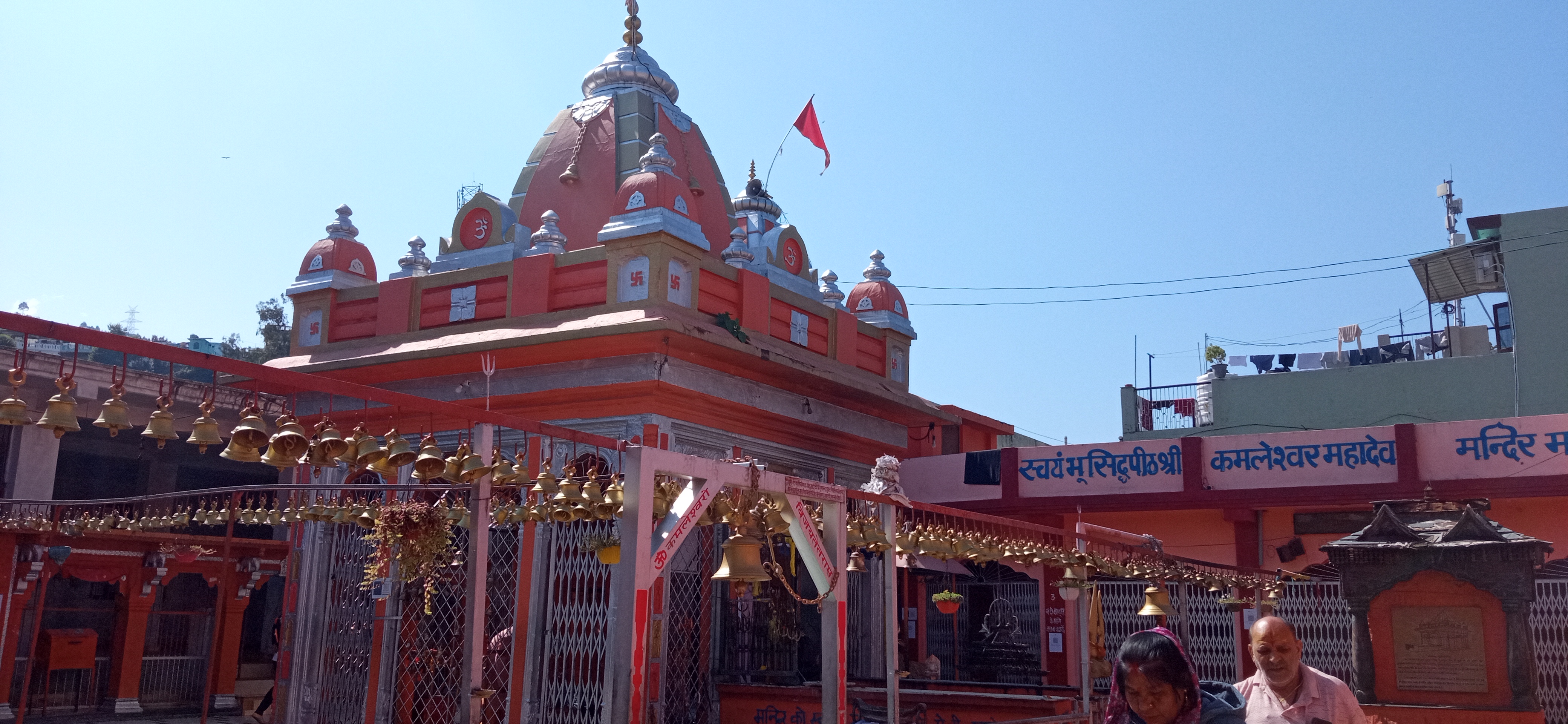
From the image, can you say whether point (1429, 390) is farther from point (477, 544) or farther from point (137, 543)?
point (137, 543)

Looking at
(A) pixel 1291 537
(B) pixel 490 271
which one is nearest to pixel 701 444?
(B) pixel 490 271

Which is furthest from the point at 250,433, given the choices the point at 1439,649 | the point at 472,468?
the point at 1439,649

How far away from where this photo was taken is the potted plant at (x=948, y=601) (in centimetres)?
1455

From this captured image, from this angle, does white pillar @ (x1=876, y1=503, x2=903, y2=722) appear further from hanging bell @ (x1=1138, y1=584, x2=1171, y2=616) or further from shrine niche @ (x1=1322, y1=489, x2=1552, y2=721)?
shrine niche @ (x1=1322, y1=489, x2=1552, y2=721)

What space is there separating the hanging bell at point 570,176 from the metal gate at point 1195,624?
8.20 metres

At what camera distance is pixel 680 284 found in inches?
484

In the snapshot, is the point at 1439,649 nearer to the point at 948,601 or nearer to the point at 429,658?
the point at 948,601

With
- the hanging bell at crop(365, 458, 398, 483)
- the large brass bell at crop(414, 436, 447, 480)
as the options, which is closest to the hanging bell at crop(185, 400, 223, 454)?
the hanging bell at crop(365, 458, 398, 483)

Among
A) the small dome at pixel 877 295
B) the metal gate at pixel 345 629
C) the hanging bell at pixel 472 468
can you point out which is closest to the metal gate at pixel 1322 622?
the small dome at pixel 877 295

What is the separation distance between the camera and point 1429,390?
22.1 m

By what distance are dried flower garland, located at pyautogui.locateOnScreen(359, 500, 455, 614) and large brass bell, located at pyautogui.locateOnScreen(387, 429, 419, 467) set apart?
331 centimetres

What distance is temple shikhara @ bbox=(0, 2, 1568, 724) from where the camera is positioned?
9359 mm

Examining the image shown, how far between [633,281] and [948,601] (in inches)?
235

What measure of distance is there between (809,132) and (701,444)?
19.3 feet
